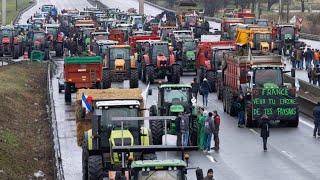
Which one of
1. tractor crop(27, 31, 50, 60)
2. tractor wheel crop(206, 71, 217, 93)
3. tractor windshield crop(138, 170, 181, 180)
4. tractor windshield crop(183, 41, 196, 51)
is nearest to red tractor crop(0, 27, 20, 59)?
tractor crop(27, 31, 50, 60)

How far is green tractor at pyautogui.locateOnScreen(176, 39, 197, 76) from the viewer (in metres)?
57.4

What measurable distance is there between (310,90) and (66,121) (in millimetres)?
12922

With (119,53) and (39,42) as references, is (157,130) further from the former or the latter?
(39,42)

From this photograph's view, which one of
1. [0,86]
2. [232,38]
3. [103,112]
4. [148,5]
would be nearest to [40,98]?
[0,86]

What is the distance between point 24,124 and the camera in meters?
39.2

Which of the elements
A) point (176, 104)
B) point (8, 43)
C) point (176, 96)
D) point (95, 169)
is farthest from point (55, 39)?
point (95, 169)

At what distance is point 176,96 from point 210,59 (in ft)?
59.6

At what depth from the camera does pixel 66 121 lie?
39969mm

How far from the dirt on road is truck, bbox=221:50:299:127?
25.2 feet

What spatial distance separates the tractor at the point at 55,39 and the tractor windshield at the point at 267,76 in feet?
120

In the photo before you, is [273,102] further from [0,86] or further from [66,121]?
[0,86]

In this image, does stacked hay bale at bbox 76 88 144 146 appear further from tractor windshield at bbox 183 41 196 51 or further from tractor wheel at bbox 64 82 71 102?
tractor windshield at bbox 183 41 196 51

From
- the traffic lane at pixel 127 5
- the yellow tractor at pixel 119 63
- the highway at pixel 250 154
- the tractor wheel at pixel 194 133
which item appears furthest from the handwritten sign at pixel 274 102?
the traffic lane at pixel 127 5

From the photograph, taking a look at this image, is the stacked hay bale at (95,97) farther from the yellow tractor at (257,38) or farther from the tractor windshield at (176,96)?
the yellow tractor at (257,38)
